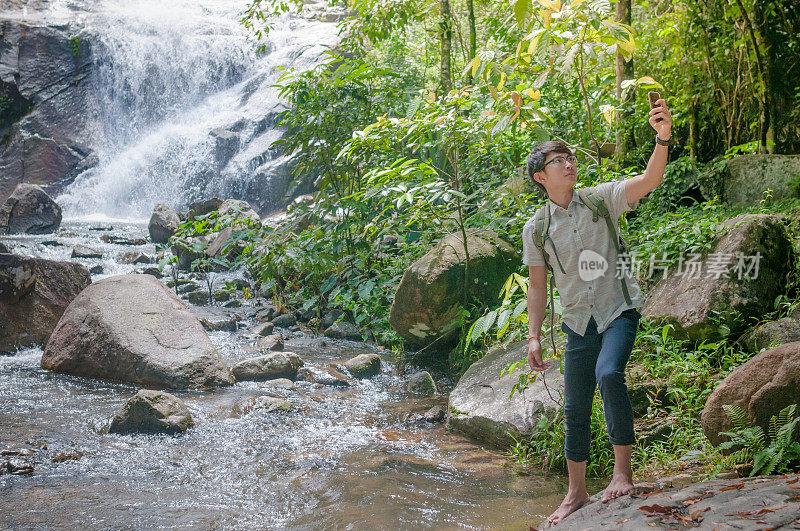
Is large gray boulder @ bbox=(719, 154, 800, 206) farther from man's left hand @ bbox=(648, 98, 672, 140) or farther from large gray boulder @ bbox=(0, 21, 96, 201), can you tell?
large gray boulder @ bbox=(0, 21, 96, 201)

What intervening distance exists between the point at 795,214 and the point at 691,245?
1.30 metres

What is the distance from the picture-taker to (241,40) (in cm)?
1941

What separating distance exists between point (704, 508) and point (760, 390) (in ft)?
2.92

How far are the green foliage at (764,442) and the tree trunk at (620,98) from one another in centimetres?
374

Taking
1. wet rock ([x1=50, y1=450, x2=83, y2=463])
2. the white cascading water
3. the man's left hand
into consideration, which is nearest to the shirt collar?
the man's left hand

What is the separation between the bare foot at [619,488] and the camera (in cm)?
245

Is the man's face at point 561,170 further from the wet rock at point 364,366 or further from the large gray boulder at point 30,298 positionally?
the large gray boulder at point 30,298

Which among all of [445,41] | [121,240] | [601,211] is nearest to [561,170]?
[601,211]

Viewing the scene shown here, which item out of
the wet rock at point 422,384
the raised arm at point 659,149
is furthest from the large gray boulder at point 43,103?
the raised arm at point 659,149

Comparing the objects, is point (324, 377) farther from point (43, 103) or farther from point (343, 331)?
point (43, 103)

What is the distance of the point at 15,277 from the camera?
19.7 ft

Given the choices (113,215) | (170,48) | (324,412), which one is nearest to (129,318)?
(324,412)

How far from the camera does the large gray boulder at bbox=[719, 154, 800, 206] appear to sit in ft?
17.2

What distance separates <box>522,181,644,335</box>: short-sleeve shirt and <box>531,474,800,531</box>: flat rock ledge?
0.69 m
